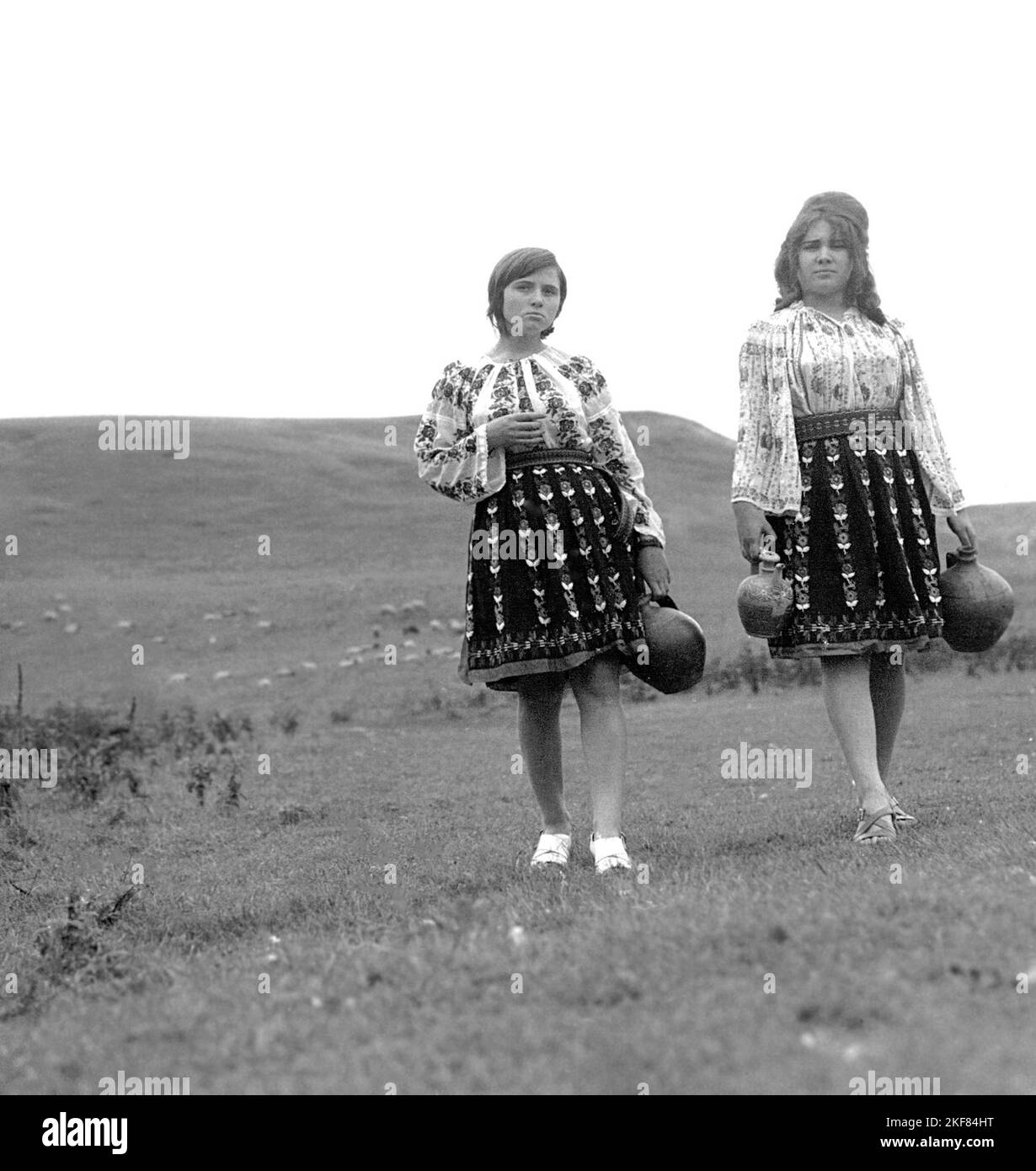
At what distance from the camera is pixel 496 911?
15.8ft

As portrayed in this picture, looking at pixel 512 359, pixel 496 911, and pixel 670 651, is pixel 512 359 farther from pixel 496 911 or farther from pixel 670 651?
pixel 496 911

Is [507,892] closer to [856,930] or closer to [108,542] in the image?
[856,930]

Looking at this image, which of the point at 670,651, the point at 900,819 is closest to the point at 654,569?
the point at 670,651

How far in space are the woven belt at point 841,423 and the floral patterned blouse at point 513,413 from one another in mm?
750

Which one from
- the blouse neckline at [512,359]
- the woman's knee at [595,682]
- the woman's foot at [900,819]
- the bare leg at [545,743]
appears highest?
the blouse neckline at [512,359]

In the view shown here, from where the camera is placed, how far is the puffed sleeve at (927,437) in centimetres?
638

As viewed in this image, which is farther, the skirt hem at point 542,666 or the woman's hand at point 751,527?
the woman's hand at point 751,527

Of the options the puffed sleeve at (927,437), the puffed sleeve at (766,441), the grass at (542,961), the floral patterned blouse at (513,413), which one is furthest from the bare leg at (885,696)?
the floral patterned blouse at (513,413)

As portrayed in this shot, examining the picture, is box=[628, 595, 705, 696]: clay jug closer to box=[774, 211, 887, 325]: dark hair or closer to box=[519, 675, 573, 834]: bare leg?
box=[519, 675, 573, 834]: bare leg

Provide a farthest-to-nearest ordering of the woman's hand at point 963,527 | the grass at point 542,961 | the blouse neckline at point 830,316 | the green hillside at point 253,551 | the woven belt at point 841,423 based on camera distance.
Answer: the green hillside at point 253,551 < the woman's hand at point 963,527 < the blouse neckline at point 830,316 < the woven belt at point 841,423 < the grass at point 542,961

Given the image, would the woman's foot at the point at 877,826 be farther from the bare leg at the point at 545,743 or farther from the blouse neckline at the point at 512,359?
the blouse neckline at the point at 512,359

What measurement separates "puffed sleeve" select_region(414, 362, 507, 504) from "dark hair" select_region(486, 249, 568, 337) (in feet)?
0.88
